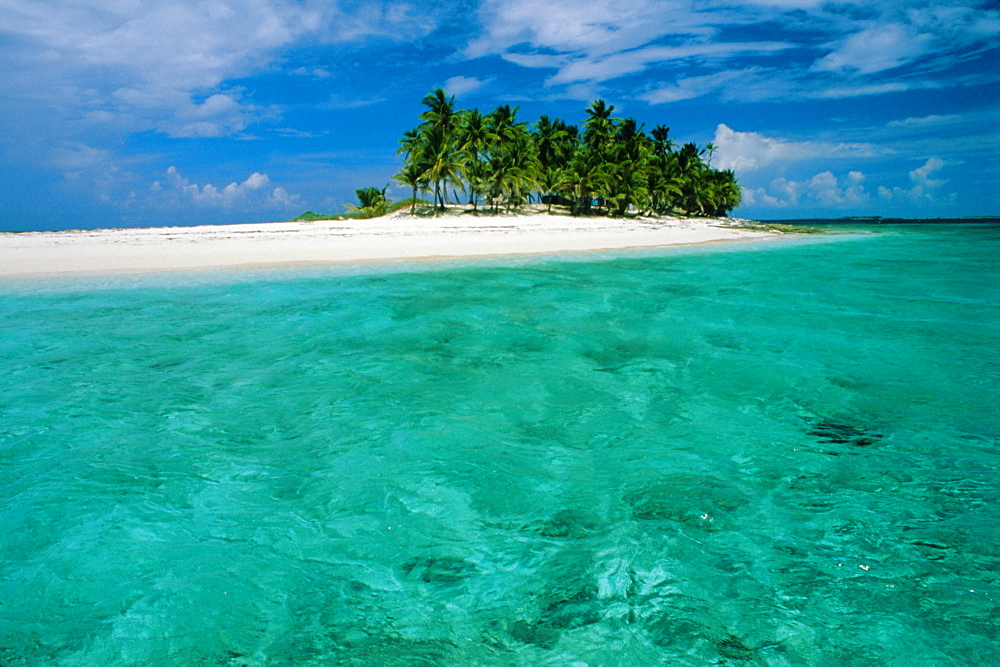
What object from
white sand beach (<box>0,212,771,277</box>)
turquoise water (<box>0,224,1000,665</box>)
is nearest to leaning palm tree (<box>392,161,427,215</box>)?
white sand beach (<box>0,212,771,277</box>)

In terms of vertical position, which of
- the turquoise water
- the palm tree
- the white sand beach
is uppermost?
the palm tree

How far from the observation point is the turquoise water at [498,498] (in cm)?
273

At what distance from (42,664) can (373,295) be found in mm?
10709

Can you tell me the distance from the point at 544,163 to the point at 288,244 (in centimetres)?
3534

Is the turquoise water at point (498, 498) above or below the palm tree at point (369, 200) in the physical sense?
below

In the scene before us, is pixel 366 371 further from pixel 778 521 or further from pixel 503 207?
pixel 503 207

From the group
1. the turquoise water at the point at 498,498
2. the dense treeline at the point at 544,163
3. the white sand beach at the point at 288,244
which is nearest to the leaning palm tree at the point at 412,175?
the dense treeline at the point at 544,163

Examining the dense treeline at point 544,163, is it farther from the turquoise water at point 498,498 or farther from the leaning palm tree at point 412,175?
the turquoise water at point 498,498

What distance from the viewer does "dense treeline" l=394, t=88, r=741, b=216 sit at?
4212 centimetres

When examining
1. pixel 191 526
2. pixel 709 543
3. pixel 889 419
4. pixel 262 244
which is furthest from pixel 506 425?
pixel 262 244

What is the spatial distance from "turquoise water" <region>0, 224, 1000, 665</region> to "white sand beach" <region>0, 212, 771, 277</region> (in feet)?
35.0

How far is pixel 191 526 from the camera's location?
3.66 metres

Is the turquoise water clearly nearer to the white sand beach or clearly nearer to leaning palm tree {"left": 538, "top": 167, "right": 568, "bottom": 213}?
the white sand beach

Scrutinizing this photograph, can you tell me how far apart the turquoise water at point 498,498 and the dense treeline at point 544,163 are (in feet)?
116
